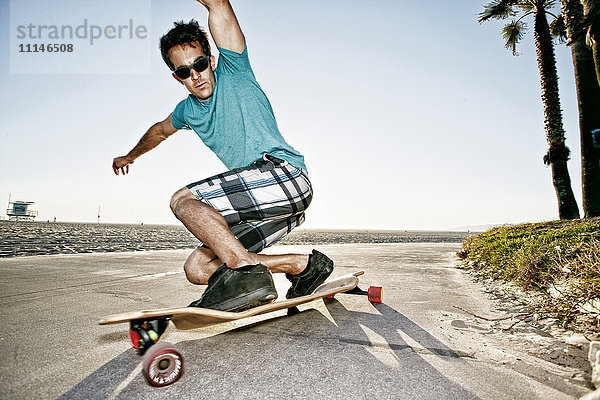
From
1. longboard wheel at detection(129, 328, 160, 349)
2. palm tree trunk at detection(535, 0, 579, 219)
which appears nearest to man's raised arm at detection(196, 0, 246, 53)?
longboard wheel at detection(129, 328, 160, 349)

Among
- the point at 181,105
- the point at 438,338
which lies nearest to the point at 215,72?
the point at 181,105

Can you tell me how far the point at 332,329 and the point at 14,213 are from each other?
6586 inches

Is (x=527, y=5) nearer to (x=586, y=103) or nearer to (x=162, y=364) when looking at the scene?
(x=586, y=103)

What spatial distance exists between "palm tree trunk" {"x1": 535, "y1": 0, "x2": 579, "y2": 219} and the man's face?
1066 centimetres

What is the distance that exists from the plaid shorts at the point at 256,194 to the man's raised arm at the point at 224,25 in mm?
771

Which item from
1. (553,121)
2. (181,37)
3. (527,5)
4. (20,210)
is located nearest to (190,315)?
(181,37)

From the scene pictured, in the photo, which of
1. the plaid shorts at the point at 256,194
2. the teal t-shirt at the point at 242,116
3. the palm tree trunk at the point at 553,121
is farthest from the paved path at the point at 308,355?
the palm tree trunk at the point at 553,121

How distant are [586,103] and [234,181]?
10.5 m

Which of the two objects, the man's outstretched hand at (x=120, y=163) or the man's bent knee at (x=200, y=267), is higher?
the man's outstretched hand at (x=120, y=163)

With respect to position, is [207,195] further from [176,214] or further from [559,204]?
[559,204]

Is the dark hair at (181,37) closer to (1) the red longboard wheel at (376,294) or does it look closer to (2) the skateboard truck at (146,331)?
(2) the skateboard truck at (146,331)

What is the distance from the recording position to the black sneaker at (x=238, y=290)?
181cm

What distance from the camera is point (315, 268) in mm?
2717

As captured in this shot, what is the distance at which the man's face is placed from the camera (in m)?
2.35
